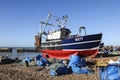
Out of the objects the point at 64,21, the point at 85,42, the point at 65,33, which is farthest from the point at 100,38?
the point at 64,21

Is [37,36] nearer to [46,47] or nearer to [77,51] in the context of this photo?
[46,47]

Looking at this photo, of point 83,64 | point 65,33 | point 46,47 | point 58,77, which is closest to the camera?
point 58,77

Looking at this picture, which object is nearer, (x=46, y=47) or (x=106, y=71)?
(x=106, y=71)

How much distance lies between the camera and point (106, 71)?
44.3 feet

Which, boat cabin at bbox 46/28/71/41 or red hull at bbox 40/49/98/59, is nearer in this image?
red hull at bbox 40/49/98/59

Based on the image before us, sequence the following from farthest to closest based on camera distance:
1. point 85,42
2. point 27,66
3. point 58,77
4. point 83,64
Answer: point 85,42 < point 27,66 < point 83,64 < point 58,77

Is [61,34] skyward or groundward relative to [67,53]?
skyward

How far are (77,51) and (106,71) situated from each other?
657 inches

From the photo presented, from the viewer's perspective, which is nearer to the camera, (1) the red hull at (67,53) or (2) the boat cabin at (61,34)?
(1) the red hull at (67,53)

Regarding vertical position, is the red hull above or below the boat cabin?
below

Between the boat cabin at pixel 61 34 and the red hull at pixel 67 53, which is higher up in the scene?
the boat cabin at pixel 61 34

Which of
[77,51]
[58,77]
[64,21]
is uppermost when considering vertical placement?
[64,21]

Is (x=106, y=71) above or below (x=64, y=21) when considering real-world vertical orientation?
below

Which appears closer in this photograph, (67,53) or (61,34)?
(67,53)
